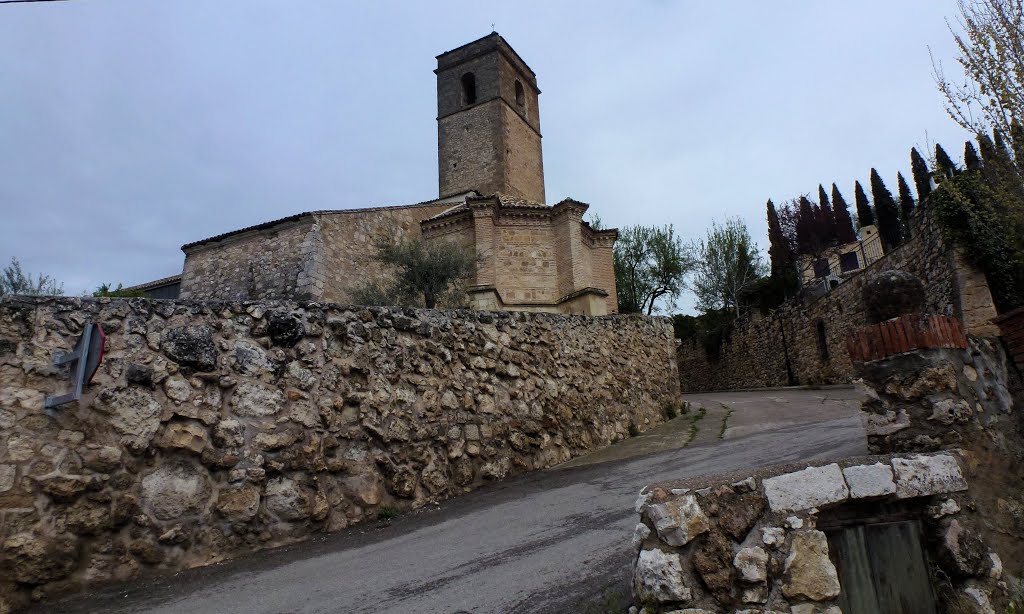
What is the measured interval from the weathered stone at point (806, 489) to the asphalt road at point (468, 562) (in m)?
1.19

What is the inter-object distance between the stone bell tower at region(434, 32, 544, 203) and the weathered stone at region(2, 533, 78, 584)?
66.6 ft

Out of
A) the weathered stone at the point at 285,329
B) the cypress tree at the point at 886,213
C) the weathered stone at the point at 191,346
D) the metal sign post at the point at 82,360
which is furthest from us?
the cypress tree at the point at 886,213

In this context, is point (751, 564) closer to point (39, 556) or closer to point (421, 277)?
point (39, 556)

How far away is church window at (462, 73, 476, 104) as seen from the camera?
25.8 meters

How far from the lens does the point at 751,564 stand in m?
2.48

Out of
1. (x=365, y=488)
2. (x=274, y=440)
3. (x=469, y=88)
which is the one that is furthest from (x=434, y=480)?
(x=469, y=88)

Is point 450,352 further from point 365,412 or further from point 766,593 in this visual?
point 766,593

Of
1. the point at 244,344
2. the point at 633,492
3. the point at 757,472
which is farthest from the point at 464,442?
the point at 757,472

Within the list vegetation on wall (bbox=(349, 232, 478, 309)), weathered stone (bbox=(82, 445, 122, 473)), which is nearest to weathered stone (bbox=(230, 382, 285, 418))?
weathered stone (bbox=(82, 445, 122, 473))

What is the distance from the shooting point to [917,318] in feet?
10.6

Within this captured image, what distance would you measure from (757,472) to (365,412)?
4529 millimetres

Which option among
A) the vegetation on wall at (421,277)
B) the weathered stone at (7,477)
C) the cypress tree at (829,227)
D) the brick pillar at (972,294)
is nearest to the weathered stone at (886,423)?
the weathered stone at (7,477)

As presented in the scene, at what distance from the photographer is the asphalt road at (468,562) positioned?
12.0 ft

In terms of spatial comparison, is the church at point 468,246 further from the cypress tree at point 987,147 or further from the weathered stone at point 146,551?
the cypress tree at point 987,147
